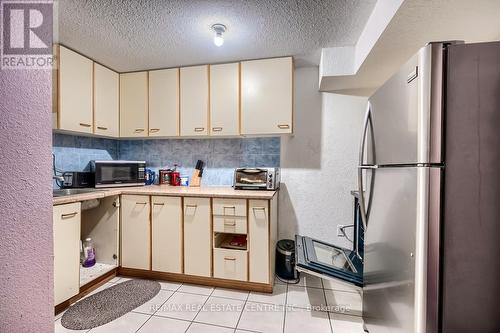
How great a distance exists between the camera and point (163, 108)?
7.98 ft

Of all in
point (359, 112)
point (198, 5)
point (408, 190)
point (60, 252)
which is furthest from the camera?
point (359, 112)

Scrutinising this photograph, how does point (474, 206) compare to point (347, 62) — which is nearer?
point (474, 206)

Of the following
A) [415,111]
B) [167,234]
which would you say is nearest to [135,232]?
[167,234]

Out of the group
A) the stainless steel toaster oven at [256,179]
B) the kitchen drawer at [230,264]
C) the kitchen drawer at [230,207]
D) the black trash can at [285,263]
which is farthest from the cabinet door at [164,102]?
the black trash can at [285,263]

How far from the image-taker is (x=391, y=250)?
1126 mm

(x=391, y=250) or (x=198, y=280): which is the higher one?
(x=391, y=250)

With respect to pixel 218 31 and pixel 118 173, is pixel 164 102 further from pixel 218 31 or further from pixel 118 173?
pixel 218 31

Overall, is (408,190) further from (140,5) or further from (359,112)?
(140,5)

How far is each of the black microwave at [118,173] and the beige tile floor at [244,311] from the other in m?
0.93

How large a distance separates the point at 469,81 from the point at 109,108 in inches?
109

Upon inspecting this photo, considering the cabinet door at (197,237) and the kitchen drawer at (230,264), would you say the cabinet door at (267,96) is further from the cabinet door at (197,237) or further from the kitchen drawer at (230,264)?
the kitchen drawer at (230,264)

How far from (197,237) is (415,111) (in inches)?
71.2

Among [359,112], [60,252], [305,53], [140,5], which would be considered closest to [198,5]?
[140,5]

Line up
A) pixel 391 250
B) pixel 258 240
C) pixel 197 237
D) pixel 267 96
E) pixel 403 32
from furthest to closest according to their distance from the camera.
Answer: pixel 267 96
pixel 197 237
pixel 258 240
pixel 403 32
pixel 391 250
